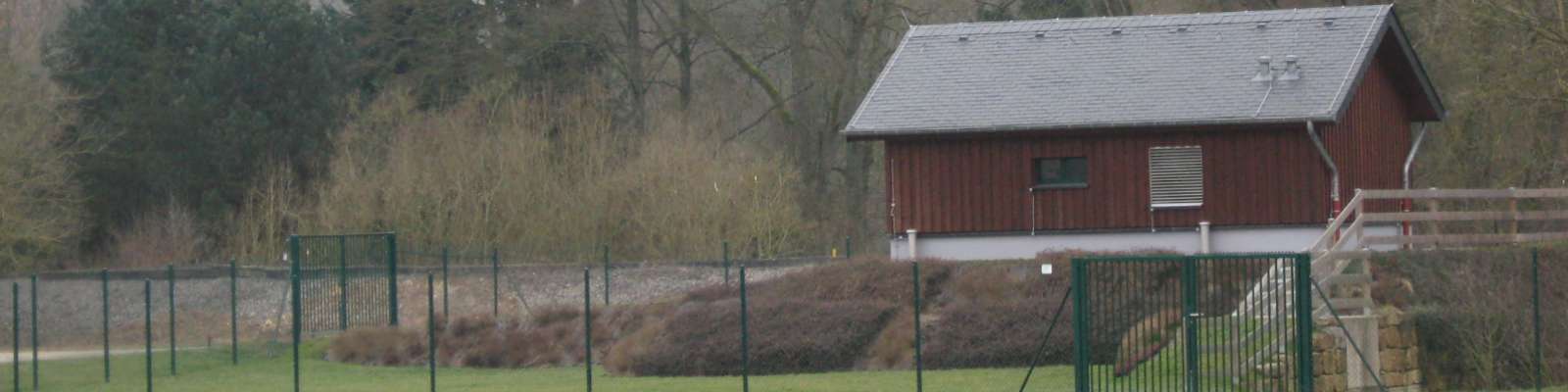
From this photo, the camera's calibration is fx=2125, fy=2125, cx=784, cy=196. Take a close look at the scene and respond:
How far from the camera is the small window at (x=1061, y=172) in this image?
117 feet

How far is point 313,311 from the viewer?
119ft

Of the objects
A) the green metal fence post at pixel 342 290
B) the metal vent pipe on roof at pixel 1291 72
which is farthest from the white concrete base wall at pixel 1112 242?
the green metal fence post at pixel 342 290

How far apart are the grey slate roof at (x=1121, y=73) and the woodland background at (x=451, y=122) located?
33.0ft

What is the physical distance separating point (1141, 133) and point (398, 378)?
12.9 metres

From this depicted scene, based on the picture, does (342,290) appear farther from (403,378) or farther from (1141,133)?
(1141,133)

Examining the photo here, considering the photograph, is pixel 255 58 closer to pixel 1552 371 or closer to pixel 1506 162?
pixel 1506 162

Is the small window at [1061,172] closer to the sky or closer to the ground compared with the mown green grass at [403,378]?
closer to the sky

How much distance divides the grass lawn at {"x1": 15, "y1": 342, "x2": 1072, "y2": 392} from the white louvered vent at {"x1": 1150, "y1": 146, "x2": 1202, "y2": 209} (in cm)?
861

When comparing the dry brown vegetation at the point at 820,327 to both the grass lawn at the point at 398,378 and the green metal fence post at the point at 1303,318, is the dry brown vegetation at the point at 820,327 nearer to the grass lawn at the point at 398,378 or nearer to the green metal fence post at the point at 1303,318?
the grass lawn at the point at 398,378

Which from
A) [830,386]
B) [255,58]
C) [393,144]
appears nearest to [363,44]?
[255,58]

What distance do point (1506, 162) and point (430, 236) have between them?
2436cm

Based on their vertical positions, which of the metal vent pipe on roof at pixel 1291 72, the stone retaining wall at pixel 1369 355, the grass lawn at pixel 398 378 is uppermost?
the metal vent pipe on roof at pixel 1291 72

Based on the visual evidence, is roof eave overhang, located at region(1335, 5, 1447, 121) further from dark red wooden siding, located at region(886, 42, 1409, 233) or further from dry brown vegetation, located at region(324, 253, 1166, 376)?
dry brown vegetation, located at region(324, 253, 1166, 376)

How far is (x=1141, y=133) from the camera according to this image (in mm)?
35125
